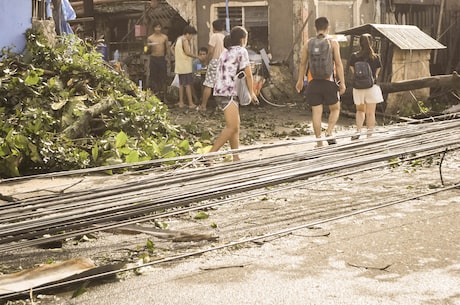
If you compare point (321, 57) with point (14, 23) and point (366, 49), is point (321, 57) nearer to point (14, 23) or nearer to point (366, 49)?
point (366, 49)

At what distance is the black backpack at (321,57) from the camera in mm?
9820

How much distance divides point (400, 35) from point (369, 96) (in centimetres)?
535

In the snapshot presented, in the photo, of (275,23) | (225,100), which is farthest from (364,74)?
(275,23)

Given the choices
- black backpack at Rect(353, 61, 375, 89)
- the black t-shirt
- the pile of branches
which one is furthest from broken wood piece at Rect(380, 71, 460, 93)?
the pile of branches

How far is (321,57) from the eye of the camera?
984 cm

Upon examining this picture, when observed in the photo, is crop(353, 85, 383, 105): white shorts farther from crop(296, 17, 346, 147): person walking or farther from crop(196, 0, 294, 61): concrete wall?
crop(196, 0, 294, 61): concrete wall

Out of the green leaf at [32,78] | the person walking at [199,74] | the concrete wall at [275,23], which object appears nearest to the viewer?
the green leaf at [32,78]

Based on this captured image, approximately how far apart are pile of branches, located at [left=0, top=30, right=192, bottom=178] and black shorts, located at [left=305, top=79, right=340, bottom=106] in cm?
185

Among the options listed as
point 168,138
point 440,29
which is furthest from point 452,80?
point 440,29

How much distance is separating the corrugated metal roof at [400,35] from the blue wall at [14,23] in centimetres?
703

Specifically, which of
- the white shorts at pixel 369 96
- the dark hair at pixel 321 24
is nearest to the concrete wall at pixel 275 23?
the white shorts at pixel 369 96

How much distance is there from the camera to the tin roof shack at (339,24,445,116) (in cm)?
1522

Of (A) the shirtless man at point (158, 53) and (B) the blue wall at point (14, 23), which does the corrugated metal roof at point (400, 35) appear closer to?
(A) the shirtless man at point (158, 53)

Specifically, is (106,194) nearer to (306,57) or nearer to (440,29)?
(306,57)
